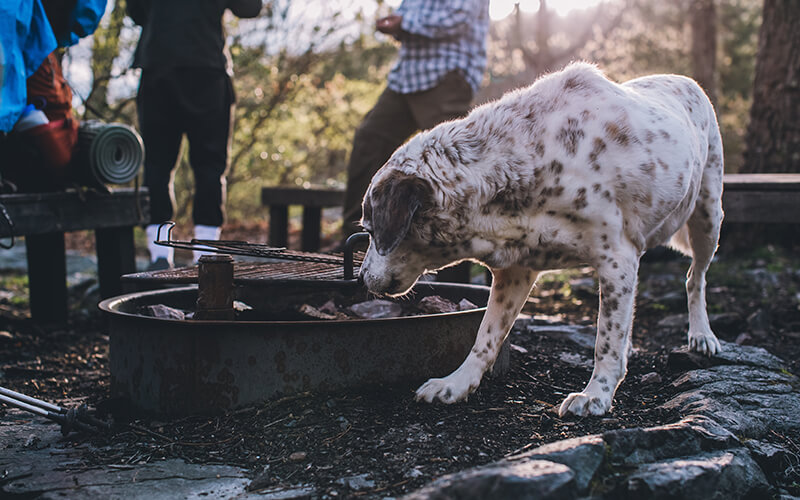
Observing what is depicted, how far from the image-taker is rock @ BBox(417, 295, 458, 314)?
4031 millimetres

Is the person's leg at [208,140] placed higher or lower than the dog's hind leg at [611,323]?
higher

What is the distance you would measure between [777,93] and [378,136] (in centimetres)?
590

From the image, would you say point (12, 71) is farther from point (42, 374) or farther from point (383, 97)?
point (383, 97)

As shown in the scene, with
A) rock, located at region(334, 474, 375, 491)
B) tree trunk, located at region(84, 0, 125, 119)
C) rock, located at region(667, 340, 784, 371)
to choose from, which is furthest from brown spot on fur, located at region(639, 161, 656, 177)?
tree trunk, located at region(84, 0, 125, 119)

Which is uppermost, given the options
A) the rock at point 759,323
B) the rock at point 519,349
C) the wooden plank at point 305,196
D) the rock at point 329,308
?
the wooden plank at point 305,196

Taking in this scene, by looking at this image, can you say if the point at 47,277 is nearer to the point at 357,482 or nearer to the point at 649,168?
the point at 357,482

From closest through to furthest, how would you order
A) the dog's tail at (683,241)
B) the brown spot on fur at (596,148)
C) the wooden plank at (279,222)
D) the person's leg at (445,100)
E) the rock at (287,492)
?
1. the rock at (287,492)
2. the brown spot on fur at (596,148)
3. the dog's tail at (683,241)
4. the person's leg at (445,100)
5. the wooden plank at (279,222)

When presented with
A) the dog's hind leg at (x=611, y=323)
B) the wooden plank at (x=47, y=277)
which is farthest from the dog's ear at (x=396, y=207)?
the wooden plank at (x=47, y=277)

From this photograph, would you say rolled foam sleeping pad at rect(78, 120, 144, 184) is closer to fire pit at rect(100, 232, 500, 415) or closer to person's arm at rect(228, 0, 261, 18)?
person's arm at rect(228, 0, 261, 18)

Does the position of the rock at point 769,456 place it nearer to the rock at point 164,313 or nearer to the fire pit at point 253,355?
the fire pit at point 253,355

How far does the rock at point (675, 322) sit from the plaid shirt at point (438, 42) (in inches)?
101

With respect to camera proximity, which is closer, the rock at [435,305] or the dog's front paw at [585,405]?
the dog's front paw at [585,405]

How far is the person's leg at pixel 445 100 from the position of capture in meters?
6.05

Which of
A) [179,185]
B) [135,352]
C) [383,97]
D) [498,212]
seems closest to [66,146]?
[135,352]
